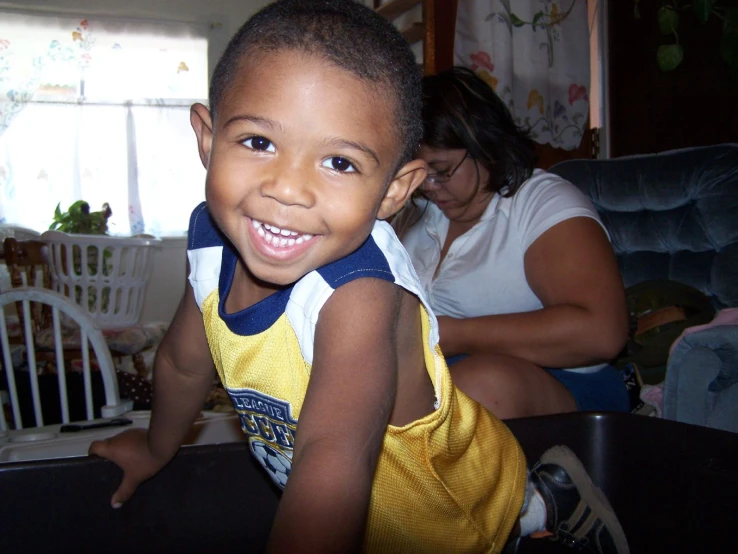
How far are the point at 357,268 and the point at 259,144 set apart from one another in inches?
5.5

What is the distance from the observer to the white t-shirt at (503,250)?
1167 millimetres

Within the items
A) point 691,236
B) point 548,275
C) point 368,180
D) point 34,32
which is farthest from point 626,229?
point 34,32

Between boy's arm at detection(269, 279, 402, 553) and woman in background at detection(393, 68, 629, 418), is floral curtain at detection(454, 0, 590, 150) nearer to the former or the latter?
woman in background at detection(393, 68, 629, 418)

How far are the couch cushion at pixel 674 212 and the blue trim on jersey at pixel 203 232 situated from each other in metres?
1.14

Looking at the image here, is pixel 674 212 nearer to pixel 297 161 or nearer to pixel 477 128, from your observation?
pixel 477 128

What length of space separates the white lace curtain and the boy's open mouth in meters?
3.74

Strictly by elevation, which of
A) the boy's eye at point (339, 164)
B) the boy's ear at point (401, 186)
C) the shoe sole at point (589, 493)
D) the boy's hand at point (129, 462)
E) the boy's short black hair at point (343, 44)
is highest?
the boy's short black hair at point (343, 44)

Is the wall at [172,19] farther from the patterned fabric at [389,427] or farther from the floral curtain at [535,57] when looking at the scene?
the patterned fabric at [389,427]

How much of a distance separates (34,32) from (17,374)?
271 cm

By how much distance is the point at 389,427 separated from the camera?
681mm

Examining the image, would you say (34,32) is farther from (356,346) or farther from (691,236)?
(356,346)

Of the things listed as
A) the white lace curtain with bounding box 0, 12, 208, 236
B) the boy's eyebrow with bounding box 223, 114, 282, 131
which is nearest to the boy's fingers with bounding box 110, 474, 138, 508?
the boy's eyebrow with bounding box 223, 114, 282, 131

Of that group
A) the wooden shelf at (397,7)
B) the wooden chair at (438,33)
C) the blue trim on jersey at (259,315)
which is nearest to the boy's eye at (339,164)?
the blue trim on jersey at (259,315)

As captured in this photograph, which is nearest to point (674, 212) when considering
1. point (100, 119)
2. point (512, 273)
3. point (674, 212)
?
point (674, 212)
